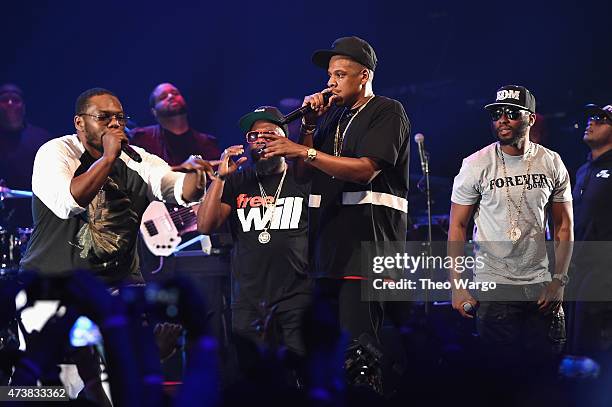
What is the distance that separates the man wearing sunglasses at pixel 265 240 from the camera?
19.8 ft

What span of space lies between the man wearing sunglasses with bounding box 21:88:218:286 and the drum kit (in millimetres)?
2761

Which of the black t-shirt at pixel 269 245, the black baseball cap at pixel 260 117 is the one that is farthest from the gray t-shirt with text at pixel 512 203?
the black baseball cap at pixel 260 117

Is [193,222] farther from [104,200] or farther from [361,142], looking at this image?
[361,142]

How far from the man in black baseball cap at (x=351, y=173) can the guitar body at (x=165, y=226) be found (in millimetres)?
3600

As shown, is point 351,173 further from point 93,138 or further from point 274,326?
point 274,326

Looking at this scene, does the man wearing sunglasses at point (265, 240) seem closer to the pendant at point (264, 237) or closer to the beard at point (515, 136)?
the pendant at point (264, 237)

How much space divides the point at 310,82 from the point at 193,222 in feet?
10.3

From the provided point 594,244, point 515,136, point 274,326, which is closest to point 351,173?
point 515,136

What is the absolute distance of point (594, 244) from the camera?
7082mm

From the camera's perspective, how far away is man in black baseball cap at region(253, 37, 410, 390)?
438 cm

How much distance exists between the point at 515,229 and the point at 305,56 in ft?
19.6

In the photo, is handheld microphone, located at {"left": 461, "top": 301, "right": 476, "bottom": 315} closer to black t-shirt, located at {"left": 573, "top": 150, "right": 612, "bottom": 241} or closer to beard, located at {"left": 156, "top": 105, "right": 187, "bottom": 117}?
black t-shirt, located at {"left": 573, "top": 150, "right": 612, "bottom": 241}

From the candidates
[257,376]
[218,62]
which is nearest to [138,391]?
[257,376]

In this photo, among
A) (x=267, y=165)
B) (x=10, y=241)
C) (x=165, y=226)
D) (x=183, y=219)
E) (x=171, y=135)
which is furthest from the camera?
(x=171, y=135)
